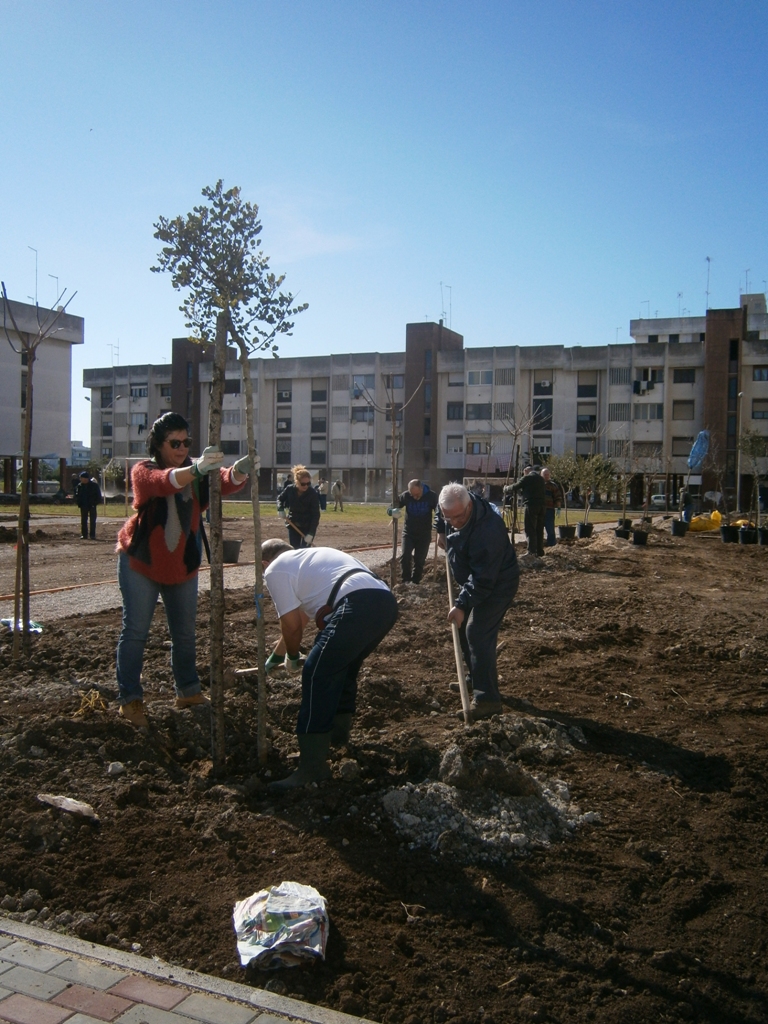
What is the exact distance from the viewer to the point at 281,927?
2.70 metres

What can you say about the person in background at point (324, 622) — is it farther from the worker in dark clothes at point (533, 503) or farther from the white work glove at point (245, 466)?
the worker in dark clothes at point (533, 503)

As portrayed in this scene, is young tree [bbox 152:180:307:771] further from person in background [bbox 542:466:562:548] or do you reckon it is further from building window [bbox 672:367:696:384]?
building window [bbox 672:367:696:384]

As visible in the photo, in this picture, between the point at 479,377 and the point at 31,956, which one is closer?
the point at 31,956

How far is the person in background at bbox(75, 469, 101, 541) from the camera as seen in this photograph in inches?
772

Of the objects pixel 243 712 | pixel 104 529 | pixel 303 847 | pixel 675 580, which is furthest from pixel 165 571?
pixel 104 529

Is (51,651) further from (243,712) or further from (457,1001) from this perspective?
(457,1001)

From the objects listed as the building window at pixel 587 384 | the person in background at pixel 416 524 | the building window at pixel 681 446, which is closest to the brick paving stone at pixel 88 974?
the person in background at pixel 416 524

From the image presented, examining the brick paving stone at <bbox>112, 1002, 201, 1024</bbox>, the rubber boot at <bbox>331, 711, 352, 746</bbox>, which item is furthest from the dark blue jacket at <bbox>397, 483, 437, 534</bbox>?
the brick paving stone at <bbox>112, 1002, 201, 1024</bbox>

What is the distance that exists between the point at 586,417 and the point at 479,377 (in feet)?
27.9

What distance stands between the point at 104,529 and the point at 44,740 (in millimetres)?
20370

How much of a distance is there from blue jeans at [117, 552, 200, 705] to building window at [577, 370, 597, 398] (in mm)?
59626

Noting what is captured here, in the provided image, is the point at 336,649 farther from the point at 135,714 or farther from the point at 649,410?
the point at 649,410

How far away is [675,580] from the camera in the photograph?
42.5ft

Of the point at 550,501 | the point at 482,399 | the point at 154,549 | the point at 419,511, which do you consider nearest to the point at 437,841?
the point at 154,549
